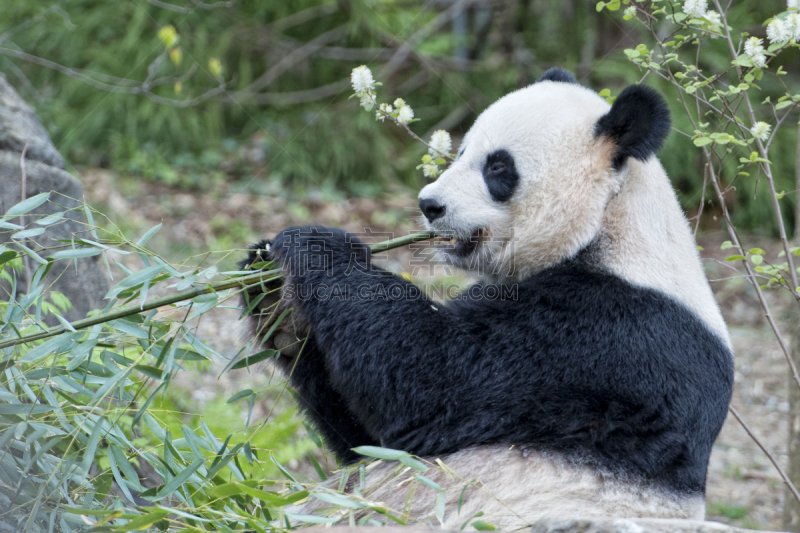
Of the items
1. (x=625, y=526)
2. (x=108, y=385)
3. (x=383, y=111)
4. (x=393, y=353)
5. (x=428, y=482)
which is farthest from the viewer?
(x=383, y=111)

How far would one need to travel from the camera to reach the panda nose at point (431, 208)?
3.17 m

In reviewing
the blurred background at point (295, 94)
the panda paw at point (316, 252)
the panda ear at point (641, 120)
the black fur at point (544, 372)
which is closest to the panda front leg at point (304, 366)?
the panda paw at point (316, 252)

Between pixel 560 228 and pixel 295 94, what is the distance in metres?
7.47

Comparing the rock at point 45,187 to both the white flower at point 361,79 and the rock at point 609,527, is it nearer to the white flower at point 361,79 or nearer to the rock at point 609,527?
the white flower at point 361,79

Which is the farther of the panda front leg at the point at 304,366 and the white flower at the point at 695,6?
the white flower at the point at 695,6

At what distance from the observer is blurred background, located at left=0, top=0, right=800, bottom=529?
A: 9.13 meters

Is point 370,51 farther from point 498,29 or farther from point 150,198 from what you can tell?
point 150,198

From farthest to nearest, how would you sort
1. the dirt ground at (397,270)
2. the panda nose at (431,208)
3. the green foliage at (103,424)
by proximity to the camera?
the dirt ground at (397,270) → the panda nose at (431,208) → the green foliage at (103,424)

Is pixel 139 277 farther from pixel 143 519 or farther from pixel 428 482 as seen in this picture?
pixel 428 482

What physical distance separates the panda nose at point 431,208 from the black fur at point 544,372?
0.47 meters

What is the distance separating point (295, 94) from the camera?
32.2ft

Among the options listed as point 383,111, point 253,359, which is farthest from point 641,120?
point 253,359

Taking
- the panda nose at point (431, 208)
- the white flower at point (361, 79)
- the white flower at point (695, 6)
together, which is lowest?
the panda nose at point (431, 208)

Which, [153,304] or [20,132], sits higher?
[20,132]
